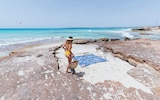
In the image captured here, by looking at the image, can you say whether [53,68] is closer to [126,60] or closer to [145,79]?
[145,79]

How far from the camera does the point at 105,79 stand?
5.54 metres

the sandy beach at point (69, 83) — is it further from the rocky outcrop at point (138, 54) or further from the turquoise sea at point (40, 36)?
the turquoise sea at point (40, 36)

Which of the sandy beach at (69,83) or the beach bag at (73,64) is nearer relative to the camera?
the sandy beach at (69,83)

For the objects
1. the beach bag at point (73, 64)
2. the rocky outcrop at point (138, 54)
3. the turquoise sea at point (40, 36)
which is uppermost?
the beach bag at point (73, 64)

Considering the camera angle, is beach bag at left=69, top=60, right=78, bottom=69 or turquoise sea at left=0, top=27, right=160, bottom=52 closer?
beach bag at left=69, top=60, right=78, bottom=69

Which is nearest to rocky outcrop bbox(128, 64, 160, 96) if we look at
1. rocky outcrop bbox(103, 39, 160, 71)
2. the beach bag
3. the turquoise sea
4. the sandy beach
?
the sandy beach

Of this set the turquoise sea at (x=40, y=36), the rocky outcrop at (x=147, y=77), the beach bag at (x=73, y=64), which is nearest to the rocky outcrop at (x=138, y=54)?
the rocky outcrop at (x=147, y=77)

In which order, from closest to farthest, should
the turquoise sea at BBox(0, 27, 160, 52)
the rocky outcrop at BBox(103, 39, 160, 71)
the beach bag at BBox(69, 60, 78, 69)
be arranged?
the beach bag at BBox(69, 60, 78, 69)
the rocky outcrop at BBox(103, 39, 160, 71)
the turquoise sea at BBox(0, 27, 160, 52)

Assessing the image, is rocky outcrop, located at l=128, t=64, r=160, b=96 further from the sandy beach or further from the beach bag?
the beach bag

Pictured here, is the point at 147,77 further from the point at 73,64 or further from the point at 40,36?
the point at 40,36

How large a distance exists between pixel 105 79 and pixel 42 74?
2.51m

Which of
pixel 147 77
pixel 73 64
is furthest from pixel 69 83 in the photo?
pixel 147 77

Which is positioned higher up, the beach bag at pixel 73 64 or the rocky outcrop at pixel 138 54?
the beach bag at pixel 73 64

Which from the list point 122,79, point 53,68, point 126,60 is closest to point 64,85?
point 53,68
